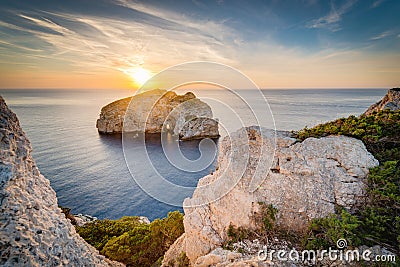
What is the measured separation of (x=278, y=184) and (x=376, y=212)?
291 centimetres

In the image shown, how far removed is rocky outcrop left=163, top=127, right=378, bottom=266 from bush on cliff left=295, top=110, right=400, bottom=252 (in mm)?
382

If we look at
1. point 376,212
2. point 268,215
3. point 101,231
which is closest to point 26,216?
point 268,215

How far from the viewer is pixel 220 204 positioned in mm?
8750

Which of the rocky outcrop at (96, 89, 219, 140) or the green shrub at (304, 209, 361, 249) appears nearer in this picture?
the green shrub at (304, 209, 361, 249)

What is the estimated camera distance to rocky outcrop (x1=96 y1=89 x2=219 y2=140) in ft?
216

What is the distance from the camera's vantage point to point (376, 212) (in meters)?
6.41

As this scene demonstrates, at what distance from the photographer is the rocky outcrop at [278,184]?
7207mm

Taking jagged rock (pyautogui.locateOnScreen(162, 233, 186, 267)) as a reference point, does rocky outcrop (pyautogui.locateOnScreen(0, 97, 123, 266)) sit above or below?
above

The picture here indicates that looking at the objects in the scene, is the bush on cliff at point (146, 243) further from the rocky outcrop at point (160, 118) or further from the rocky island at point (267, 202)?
the rocky outcrop at point (160, 118)

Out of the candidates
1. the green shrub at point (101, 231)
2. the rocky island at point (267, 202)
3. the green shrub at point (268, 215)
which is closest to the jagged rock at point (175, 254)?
the rocky island at point (267, 202)

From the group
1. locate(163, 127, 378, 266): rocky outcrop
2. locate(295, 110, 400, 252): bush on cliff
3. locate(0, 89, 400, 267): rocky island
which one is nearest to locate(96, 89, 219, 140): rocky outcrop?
locate(163, 127, 378, 266): rocky outcrop

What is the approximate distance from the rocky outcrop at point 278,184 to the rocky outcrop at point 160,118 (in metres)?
54.3

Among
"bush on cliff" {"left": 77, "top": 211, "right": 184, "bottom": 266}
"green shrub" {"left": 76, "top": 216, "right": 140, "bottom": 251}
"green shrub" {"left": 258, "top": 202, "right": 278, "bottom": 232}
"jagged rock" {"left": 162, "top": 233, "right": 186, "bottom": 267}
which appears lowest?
"green shrub" {"left": 76, "top": 216, "right": 140, "bottom": 251}

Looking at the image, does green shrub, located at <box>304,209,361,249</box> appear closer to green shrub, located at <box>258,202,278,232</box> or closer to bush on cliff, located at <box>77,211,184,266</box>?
green shrub, located at <box>258,202,278,232</box>
